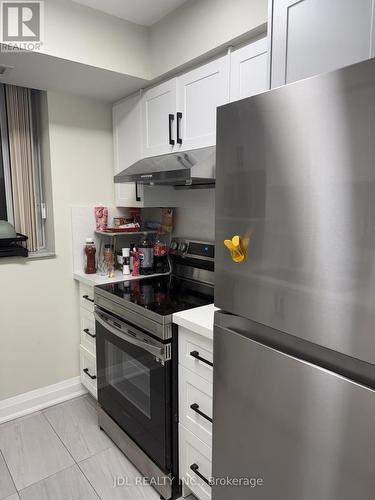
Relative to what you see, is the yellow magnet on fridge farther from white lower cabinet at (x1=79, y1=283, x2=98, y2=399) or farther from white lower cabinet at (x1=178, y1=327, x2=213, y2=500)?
white lower cabinet at (x1=79, y1=283, x2=98, y2=399)

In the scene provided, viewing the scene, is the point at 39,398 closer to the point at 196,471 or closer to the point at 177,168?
the point at 196,471

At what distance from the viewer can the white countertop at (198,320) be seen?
130cm

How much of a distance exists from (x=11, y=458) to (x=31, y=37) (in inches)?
85.6

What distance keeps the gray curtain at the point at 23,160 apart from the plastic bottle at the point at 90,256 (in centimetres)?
36

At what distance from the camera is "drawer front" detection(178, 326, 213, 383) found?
1.33 m

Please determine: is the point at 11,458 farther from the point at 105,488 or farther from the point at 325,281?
the point at 325,281

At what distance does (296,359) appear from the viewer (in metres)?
0.75

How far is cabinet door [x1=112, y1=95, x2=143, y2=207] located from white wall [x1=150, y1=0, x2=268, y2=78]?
34cm

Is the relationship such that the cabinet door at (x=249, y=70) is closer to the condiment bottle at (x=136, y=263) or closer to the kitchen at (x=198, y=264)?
the kitchen at (x=198, y=264)

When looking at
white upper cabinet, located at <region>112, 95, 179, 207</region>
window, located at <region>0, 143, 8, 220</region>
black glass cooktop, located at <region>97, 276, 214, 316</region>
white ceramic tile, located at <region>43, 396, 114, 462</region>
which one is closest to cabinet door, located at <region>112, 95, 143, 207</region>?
white upper cabinet, located at <region>112, 95, 179, 207</region>

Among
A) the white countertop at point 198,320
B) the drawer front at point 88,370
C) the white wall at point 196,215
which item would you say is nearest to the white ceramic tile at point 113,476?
the drawer front at point 88,370

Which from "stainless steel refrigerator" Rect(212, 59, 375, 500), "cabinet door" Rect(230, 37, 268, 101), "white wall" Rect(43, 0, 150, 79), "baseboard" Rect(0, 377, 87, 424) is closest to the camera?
"stainless steel refrigerator" Rect(212, 59, 375, 500)

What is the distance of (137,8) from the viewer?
5.88 feet

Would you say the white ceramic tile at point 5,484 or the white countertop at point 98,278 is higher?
the white countertop at point 98,278
